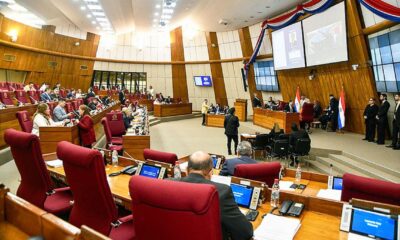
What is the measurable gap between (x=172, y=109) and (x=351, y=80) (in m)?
9.53

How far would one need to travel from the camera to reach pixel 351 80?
9539 millimetres

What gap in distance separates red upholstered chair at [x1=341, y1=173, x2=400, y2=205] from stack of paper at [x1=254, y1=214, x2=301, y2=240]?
54 cm

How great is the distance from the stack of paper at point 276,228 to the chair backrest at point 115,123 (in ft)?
19.4

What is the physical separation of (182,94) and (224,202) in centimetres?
1843

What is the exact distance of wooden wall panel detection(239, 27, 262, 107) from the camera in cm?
1580

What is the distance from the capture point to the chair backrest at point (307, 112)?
33.4ft

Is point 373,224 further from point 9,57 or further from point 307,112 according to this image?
point 9,57

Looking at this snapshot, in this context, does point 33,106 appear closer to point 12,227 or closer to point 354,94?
point 12,227

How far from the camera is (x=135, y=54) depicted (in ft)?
63.2

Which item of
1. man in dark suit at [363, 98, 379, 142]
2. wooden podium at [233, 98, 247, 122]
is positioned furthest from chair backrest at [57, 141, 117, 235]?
wooden podium at [233, 98, 247, 122]

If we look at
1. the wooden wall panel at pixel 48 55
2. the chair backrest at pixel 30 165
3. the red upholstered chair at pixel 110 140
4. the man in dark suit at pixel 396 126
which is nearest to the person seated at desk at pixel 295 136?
the man in dark suit at pixel 396 126

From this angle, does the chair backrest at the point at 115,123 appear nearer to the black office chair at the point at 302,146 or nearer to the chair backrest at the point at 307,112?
the black office chair at the point at 302,146

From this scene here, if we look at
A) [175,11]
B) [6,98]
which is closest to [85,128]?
[6,98]

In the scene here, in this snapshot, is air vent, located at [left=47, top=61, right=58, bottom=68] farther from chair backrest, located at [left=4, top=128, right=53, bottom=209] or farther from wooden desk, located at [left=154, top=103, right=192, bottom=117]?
chair backrest, located at [left=4, top=128, right=53, bottom=209]
